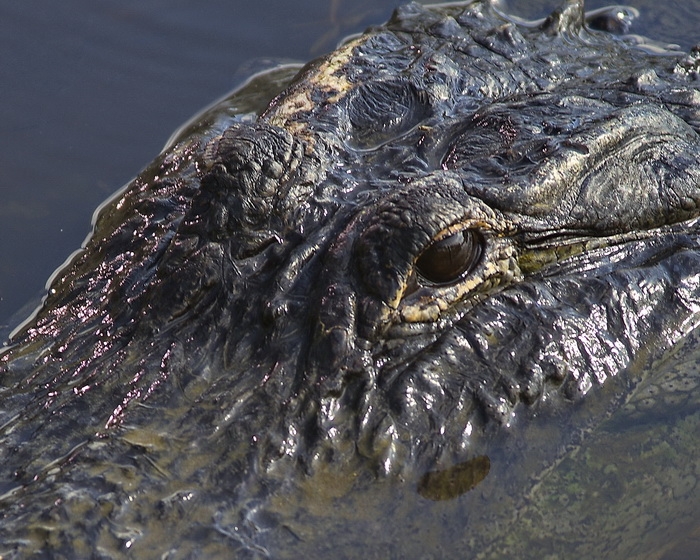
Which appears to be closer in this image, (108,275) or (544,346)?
(544,346)

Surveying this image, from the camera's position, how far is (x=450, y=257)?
3.46 m

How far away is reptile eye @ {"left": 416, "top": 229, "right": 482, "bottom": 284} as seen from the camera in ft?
11.2

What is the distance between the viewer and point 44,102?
6.43m

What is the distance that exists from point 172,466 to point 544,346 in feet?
4.53

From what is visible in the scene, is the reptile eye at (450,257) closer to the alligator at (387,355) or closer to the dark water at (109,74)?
the alligator at (387,355)

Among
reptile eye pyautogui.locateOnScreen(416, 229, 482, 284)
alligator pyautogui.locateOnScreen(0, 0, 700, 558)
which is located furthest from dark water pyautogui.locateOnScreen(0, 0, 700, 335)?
reptile eye pyautogui.locateOnScreen(416, 229, 482, 284)

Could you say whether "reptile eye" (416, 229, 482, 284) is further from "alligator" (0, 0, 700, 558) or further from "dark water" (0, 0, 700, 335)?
"dark water" (0, 0, 700, 335)

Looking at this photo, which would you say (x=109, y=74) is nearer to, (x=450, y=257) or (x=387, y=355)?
(x=450, y=257)

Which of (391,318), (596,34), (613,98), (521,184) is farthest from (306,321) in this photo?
(596,34)

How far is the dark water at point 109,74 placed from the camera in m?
5.75

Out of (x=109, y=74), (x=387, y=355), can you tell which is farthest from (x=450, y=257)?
(x=109, y=74)

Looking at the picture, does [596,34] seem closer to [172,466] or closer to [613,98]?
[613,98]

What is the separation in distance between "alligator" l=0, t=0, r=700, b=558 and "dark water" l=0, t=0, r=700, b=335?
5.48ft

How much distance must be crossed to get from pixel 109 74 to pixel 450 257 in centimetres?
398
